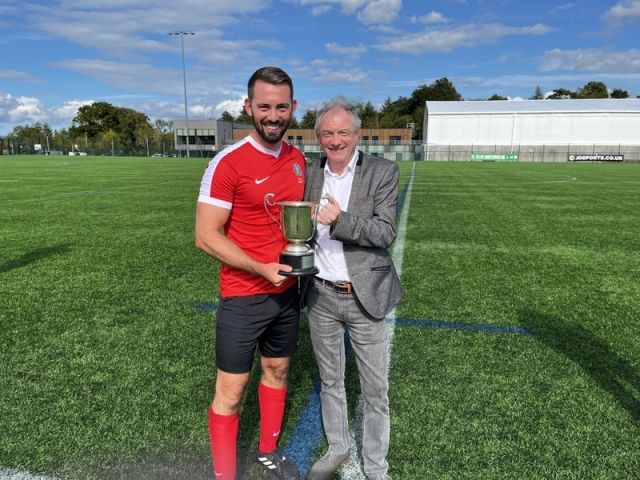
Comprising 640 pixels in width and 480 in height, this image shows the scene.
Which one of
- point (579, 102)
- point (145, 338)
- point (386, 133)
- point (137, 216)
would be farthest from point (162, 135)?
point (145, 338)

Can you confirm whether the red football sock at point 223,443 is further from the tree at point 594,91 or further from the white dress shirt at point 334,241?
the tree at point 594,91

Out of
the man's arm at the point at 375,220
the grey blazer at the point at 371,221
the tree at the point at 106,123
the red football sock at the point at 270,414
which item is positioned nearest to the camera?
the man's arm at the point at 375,220

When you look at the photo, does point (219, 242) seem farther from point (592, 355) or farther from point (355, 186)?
point (592, 355)

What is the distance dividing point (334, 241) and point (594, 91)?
105842 millimetres

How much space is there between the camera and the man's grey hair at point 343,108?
2.15 m

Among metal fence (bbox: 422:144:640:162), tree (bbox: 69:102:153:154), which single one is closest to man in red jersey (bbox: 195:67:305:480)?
metal fence (bbox: 422:144:640:162)

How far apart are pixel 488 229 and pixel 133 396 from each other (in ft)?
24.7

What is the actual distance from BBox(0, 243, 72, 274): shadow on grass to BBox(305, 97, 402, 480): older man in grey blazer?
545 cm

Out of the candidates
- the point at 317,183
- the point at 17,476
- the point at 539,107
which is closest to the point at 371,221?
the point at 317,183

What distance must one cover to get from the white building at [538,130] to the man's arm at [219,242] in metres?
55.4

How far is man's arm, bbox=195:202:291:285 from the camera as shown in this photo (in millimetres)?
2072

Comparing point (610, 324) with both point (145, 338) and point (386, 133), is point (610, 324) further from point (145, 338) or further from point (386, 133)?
point (386, 133)

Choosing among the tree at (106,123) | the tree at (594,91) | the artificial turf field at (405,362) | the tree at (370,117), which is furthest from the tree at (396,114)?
the artificial turf field at (405,362)

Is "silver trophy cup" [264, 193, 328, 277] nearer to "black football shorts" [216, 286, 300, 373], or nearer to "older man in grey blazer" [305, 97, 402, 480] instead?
"older man in grey blazer" [305, 97, 402, 480]
